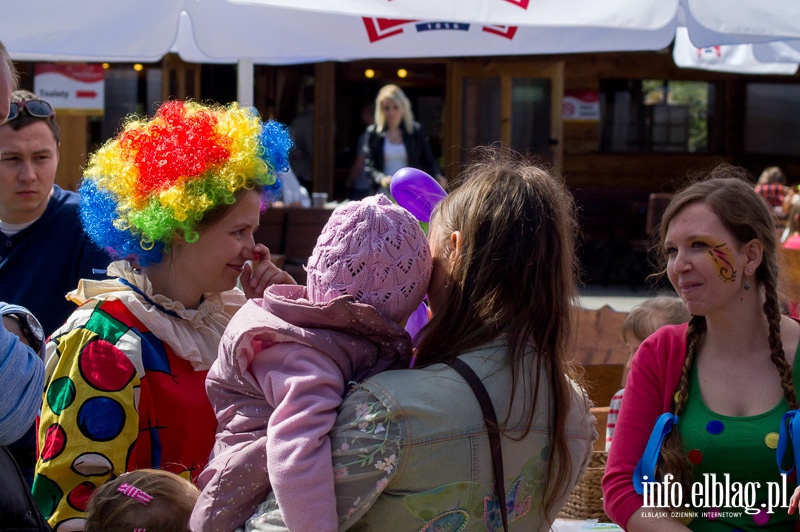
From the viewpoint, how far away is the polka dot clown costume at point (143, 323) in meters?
1.92

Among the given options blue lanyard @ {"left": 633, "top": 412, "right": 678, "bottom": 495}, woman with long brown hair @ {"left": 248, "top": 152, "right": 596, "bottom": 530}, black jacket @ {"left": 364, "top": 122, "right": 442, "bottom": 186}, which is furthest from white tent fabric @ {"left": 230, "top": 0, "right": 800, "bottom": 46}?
black jacket @ {"left": 364, "top": 122, "right": 442, "bottom": 186}

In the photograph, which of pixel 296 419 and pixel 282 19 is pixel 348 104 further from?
pixel 296 419

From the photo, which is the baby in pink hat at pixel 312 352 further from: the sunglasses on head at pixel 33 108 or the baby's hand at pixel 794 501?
the sunglasses on head at pixel 33 108

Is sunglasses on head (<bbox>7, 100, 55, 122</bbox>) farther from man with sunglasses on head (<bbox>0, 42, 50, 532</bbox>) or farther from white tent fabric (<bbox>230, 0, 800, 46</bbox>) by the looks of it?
man with sunglasses on head (<bbox>0, 42, 50, 532</bbox>)

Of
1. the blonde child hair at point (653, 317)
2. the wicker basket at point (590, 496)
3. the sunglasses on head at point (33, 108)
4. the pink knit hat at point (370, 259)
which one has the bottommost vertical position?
the wicker basket at point (590, 496)

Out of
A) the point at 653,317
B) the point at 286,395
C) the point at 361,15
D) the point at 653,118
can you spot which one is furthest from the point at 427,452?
the point at 653,118

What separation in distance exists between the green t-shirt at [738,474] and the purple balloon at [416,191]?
2.77ft

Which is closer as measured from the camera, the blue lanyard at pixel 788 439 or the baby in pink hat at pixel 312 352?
the baby in pink hat at pixel 312 352

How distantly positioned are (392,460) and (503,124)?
32.7ft

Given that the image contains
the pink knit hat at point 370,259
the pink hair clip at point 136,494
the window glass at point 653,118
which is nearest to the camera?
the pink knit hat at point 370,259

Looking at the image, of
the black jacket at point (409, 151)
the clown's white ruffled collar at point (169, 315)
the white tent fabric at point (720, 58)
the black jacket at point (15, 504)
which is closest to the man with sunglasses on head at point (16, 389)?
the black jacket at point (15, 504)

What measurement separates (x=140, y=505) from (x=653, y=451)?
1.20 m

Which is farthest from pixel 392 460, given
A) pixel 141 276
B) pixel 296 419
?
pixel 141 276

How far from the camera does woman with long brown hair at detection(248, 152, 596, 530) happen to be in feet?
4.69
